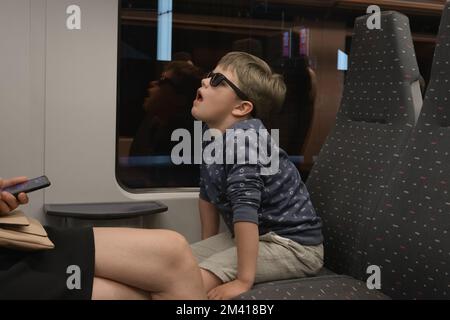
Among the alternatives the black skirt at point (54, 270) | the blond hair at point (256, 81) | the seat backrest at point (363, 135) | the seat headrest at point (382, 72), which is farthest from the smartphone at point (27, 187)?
the seat headrest at point (382, 72)

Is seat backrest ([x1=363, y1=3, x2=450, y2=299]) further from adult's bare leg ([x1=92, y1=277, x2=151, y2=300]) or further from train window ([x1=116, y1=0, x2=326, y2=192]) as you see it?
train window ([x1=116, y1=0, x2=326, y2=192])

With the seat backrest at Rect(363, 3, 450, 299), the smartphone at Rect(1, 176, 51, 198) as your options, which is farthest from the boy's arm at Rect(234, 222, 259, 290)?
the smartphone at Rect(1, 176, 51, 198)

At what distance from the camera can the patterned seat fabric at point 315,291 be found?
1.55 m

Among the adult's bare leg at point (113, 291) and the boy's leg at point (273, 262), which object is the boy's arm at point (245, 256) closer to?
the boy's leg at point (273, 262)

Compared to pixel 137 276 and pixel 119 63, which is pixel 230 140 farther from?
pixel 119 63

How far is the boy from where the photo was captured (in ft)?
5.45

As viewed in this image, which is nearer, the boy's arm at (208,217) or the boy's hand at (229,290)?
the boy's hand at (229,290)

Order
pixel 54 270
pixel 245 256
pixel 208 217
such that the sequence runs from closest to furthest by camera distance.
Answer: pixel 54 270
pixel 245 256
pixel 208 217

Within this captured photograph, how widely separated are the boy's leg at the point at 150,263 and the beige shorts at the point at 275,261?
0.76ft

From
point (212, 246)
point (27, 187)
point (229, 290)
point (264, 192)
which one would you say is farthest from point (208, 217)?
point (27, 187)

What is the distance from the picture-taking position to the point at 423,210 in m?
1.58

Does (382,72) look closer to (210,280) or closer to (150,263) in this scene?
(210,280)

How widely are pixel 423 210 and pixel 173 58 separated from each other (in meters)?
1.17
